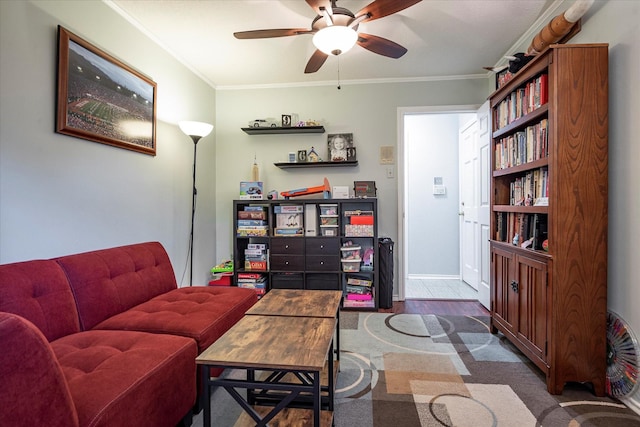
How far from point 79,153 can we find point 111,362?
1388mm

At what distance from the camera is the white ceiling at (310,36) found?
224cm

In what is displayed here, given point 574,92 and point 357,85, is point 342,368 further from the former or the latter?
point 357,85

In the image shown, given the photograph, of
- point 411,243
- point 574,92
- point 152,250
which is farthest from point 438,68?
point 152,250

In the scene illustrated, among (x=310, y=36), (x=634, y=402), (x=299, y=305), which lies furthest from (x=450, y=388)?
(x=310, y=36)

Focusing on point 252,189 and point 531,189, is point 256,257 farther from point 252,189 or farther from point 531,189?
point 531,189

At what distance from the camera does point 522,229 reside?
7.07 feet

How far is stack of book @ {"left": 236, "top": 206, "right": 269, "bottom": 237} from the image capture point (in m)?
3.39

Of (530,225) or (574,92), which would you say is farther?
(530,225)

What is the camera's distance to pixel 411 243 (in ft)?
15.3

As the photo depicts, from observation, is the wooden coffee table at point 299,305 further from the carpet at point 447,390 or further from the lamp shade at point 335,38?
the lamp shade at point 335,38

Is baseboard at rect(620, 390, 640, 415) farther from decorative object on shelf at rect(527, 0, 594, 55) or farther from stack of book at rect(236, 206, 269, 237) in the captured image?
stack of book at rect(236, 206, 269, 237)

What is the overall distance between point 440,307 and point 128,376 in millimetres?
2982

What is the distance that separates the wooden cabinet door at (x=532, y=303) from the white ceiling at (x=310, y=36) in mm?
1848

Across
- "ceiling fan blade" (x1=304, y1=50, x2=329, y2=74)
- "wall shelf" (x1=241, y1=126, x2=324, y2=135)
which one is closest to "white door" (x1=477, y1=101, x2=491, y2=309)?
"wall shelf" (x1=241, y1=126, x2=324, y2=135)
